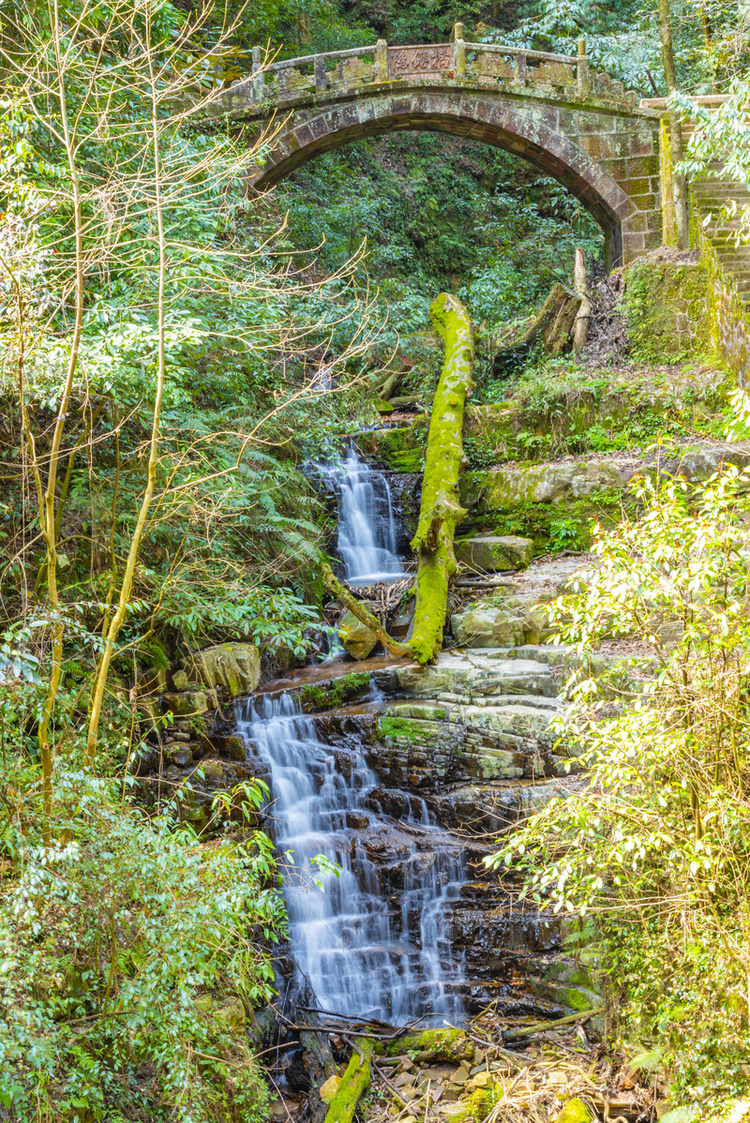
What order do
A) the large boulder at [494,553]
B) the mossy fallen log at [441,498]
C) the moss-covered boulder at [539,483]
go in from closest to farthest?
the mossy fallen log at [441,498], the large boulder at [494,553], the moss-covered boulder at [539,483]

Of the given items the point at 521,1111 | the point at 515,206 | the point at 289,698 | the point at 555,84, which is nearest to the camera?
the point at 521,1111

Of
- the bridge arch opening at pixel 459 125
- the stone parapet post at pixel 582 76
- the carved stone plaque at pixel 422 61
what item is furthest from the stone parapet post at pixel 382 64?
the stone parapet post at pixel 582 76

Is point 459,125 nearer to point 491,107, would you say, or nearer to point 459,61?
point 491,107

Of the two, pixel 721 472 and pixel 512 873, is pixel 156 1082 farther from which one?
pixel 721 472

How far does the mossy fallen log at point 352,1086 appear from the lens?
498 cm

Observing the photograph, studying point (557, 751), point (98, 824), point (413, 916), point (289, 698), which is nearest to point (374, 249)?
point (289, 698)

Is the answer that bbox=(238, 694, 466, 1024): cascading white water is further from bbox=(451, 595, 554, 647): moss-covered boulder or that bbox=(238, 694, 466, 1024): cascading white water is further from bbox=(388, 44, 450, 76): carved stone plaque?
bbox=(388, 44, 450, 76): carved stone plaque

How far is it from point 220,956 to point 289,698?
12.2 feet

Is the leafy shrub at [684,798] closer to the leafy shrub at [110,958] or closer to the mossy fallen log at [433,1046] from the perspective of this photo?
the mossy fallen log at [433,1046]

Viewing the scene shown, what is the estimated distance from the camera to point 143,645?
736cm

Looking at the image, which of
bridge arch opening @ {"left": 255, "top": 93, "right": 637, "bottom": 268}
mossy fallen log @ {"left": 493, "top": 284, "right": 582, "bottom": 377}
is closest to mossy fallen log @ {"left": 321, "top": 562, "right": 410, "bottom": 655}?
mossy fallen log @ {"left": 493, "top": 284, "right": 582, "bottom": 377}

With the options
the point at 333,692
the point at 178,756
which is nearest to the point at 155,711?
the point at 178,756

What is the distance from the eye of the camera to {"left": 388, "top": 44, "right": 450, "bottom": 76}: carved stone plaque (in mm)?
14367

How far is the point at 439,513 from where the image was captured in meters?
9.27
